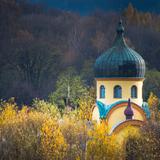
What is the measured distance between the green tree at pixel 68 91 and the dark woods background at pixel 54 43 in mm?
3973

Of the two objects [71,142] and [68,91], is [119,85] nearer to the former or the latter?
[71,142]

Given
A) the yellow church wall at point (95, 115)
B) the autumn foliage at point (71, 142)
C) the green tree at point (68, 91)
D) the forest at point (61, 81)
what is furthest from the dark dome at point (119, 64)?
the green tree at point (68, 91)

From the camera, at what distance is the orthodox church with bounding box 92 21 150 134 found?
30562 millimetres

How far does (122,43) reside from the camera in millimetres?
31422

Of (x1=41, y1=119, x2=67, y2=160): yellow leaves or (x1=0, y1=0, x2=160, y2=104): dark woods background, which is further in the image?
(x1=0, y1=0, x2=160, y2=104): dark woods background

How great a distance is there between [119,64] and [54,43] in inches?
1601

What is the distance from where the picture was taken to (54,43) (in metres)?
71.2

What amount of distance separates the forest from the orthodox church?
963 mm

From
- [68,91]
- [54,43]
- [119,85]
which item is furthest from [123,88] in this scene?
[54,43]

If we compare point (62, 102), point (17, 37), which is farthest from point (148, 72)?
point (17, 37)

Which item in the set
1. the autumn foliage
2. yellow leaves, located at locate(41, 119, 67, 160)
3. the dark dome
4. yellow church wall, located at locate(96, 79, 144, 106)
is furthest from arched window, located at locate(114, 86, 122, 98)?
yellow leaves, located at locate(41, 119, 67, 160)

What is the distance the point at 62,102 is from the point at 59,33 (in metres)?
25.9

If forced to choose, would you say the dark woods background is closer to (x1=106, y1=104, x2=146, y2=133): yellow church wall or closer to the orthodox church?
the orthodox church

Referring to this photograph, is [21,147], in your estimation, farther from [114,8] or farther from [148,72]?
[114,8]
